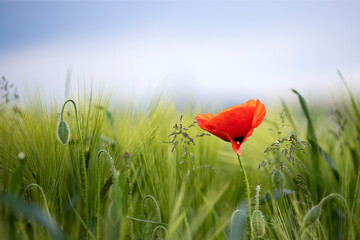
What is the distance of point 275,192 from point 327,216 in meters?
0.19

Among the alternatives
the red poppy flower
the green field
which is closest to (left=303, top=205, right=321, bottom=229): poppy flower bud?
the green field

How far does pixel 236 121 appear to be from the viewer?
0.60 metres

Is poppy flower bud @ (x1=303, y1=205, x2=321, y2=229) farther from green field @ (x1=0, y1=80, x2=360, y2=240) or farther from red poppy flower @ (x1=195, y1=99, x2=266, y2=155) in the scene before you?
red poppy flower @ (x1=195, y1=99, x2=266, y2=155)

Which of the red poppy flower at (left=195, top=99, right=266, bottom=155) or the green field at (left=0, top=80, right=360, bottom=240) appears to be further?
the green field at (left=0, top=80, right=360, bottom=240)

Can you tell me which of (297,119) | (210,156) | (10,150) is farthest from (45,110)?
(297,119)

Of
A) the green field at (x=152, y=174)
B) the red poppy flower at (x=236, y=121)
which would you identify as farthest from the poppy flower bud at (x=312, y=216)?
the red poppy flower at (x=236, y=121)

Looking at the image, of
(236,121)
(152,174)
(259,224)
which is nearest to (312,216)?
(259,224)

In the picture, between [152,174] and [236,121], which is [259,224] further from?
[152,174]

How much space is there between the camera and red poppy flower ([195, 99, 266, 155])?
59cm

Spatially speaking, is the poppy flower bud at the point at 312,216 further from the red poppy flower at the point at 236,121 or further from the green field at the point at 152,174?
the red poppy flower at the point at 236,121

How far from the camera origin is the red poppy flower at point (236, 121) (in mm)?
588

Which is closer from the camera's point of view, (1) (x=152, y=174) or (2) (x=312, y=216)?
(2) (x=312, y=216)

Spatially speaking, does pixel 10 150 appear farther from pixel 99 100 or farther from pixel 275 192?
pixel 275 192

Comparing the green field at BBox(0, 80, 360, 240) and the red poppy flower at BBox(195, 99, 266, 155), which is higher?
the red poppy flower at BBox(195, 99, 266, 155)
